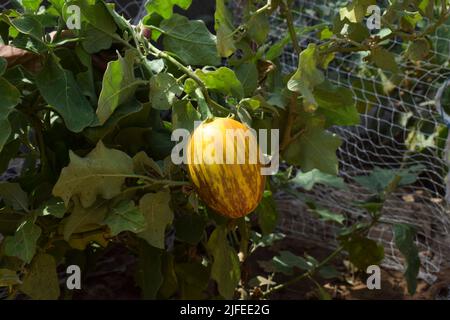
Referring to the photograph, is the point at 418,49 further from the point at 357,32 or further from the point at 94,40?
the point at 94,40

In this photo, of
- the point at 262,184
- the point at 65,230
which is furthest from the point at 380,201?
the point at 65,230

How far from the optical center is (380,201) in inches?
65.8

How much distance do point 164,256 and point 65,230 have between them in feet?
0.96

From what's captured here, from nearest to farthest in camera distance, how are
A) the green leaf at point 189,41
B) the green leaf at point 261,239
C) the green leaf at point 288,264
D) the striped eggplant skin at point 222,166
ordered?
1. the striped eggplant skin at point 222,166
2. the green leaf at point 189,41
3. the green leaf at point 261,239
4. the green leaf at point 288,264

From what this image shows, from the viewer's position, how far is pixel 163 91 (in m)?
1.06

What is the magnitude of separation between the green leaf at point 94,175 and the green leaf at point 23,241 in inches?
3.1

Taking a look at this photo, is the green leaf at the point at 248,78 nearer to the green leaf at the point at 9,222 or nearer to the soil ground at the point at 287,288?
the green leaf at the point at 9,222

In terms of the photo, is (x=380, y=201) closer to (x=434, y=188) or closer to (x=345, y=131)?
(x=434, y=188)

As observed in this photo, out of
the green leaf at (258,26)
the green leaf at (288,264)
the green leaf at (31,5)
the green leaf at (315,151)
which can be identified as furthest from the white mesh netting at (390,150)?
the green leaf at (31,5)

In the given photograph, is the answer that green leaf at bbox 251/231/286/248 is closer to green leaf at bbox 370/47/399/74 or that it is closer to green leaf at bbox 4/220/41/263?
green leaf at bbox 370/47/399/74

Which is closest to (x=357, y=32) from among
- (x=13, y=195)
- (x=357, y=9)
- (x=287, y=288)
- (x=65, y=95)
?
(x=357, y=9)

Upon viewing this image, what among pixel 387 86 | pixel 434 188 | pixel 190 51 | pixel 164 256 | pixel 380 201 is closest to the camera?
pixel 190 51

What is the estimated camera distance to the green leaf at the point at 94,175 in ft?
3.37

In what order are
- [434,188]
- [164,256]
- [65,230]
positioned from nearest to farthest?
[65,230] → [164,256] → [434,188]
